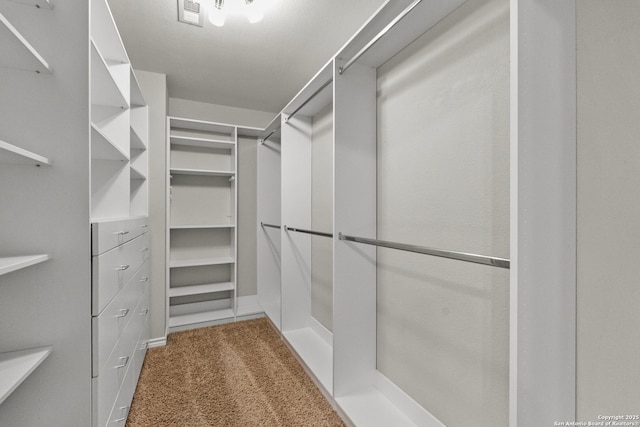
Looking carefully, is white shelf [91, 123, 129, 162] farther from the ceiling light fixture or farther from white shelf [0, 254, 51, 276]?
the ceiling light fixture

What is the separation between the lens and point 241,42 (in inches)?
85.7

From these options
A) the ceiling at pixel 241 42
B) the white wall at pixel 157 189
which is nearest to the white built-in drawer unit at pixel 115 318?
the white wall at pixel 157 189

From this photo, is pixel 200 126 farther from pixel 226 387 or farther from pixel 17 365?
pixel 17 365

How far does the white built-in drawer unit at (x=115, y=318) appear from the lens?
118 centimetres

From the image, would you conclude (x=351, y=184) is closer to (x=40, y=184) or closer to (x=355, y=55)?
(x=355, y=55)

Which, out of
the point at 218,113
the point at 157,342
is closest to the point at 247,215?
the point at 218,113

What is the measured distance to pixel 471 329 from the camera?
1.24 meters

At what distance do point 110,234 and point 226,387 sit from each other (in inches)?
51.5

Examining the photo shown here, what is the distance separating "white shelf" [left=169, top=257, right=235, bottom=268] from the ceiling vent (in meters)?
2.13

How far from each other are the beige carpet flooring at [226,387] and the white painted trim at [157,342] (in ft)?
0.21

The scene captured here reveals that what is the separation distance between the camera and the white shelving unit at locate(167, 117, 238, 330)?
3.16 meters

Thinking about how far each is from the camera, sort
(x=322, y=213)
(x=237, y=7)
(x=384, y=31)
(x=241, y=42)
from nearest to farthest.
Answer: (x=384, y=31) → (x=237, y=7) → (x=241, y=42) → (x=322, y=213)
